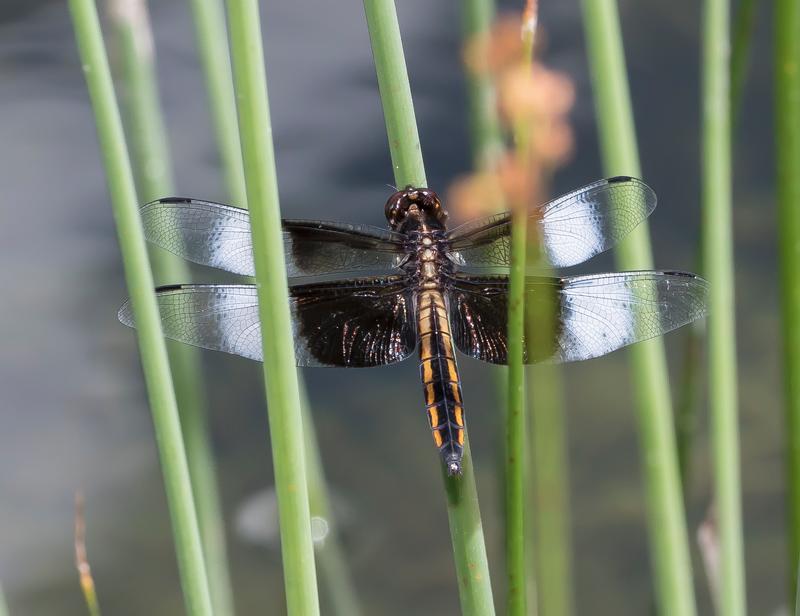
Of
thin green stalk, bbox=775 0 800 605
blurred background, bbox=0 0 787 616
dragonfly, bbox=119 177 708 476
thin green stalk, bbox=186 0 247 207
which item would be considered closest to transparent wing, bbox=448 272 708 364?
dragonfly, bbox=119 177 708 476

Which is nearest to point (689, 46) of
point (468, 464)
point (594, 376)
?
point (594, 376)

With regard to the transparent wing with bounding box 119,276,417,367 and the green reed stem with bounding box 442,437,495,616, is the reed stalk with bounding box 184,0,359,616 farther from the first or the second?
the green reed stem with bounding box 442,437,495,616

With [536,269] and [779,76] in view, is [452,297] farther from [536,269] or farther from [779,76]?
[779,76]

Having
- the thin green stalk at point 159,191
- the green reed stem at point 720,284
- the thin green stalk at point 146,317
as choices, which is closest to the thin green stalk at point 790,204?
the green reed stem at point 720,284

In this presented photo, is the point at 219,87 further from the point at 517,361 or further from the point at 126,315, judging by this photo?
the point at 517,361

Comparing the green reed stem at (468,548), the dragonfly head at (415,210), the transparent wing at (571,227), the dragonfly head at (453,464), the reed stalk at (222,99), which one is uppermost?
the reed stalk at (222,99)

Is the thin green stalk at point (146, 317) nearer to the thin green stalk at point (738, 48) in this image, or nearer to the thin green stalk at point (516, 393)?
the thin green stalk at point (516, 393)
